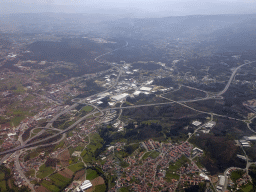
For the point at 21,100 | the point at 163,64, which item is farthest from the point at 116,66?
the point at 21,100

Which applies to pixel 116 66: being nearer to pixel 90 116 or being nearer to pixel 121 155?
pixel 90 116

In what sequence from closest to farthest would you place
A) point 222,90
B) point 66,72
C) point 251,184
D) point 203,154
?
point 251,184 → point 203,154 → point 222,90 → point 66,72

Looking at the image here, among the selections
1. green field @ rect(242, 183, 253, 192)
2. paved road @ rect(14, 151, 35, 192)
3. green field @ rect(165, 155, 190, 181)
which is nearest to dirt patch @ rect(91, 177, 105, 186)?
paved road @ rect(14, 151, 35, 192)

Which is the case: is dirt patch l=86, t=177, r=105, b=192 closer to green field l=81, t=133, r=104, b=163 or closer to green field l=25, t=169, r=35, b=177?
green field l=81, t=133, r=104, b=163

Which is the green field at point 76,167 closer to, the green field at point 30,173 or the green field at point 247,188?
the green field at point 30,173

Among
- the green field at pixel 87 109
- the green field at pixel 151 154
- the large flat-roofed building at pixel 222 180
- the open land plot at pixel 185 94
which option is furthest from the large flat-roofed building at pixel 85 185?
the open land plot at pixel 185 94

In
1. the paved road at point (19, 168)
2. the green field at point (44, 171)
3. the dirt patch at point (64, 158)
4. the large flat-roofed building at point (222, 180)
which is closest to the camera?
the large flat-roofed building at point (222, 180)
